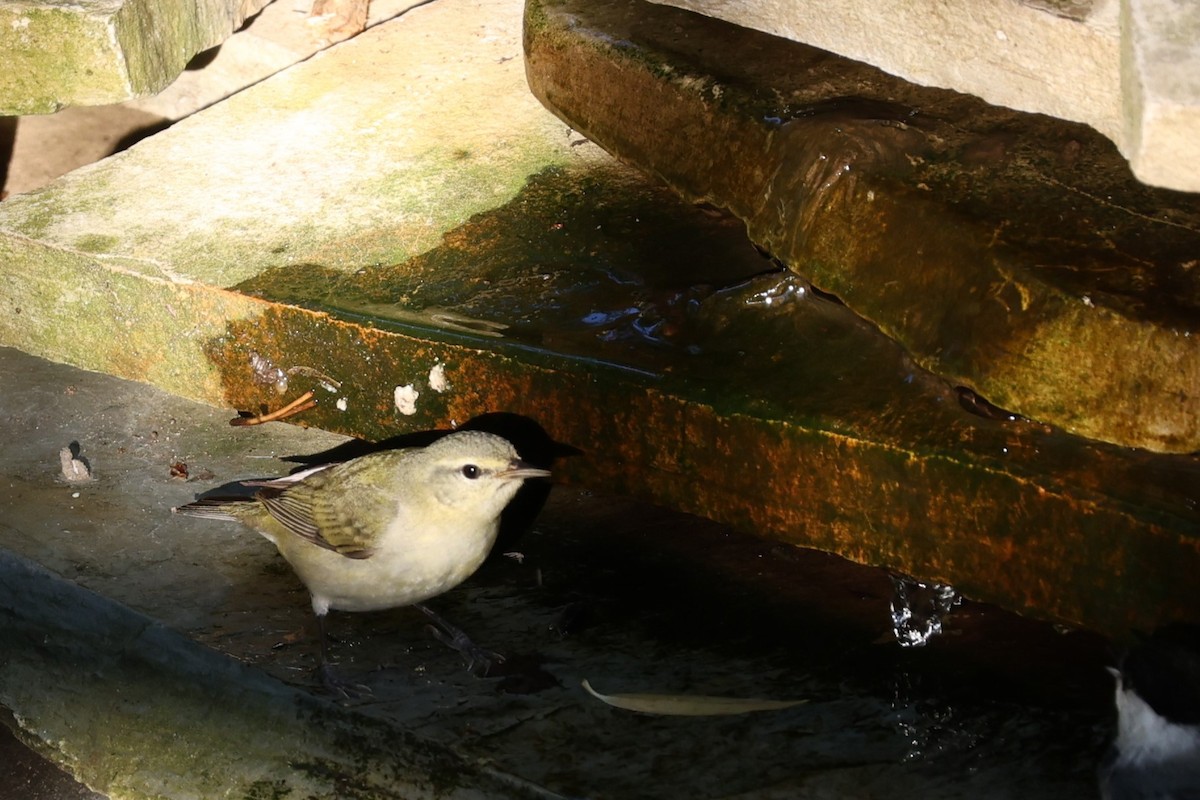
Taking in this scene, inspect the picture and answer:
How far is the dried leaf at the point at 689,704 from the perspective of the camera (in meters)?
3.30

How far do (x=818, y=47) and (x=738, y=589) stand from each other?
177 centimetres

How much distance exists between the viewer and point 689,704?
3.32 m

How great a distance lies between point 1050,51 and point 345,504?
7.06 feet

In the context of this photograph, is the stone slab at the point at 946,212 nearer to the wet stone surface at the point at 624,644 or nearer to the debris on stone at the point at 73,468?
the wet stone surface at the point at 624,644

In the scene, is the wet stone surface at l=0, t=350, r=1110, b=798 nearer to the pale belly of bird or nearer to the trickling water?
the trickling water

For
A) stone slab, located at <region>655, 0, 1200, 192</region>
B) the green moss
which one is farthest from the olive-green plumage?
the green moss

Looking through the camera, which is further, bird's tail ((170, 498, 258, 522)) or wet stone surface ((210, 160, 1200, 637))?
bird's tail ((170, 498, 258, 522))

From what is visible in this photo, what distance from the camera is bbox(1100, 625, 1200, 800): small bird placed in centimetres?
285

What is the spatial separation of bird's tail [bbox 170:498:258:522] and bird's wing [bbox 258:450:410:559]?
10 cm

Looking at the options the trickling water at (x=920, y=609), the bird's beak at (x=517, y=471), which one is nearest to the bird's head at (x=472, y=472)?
the bird's beak at (x=517, y=471)

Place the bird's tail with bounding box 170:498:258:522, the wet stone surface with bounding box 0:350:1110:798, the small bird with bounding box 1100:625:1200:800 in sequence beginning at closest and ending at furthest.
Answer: the small bird with bounding box 1100:625:1200:800 → the wet stone surface with bounding box 0:350:1110:798 → the bird's tail with bounding box 170:498:258:522

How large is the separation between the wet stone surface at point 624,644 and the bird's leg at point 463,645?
0.03 meters

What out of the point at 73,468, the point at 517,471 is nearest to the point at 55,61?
the point at 73,468

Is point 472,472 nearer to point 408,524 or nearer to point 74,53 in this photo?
point 408,524
